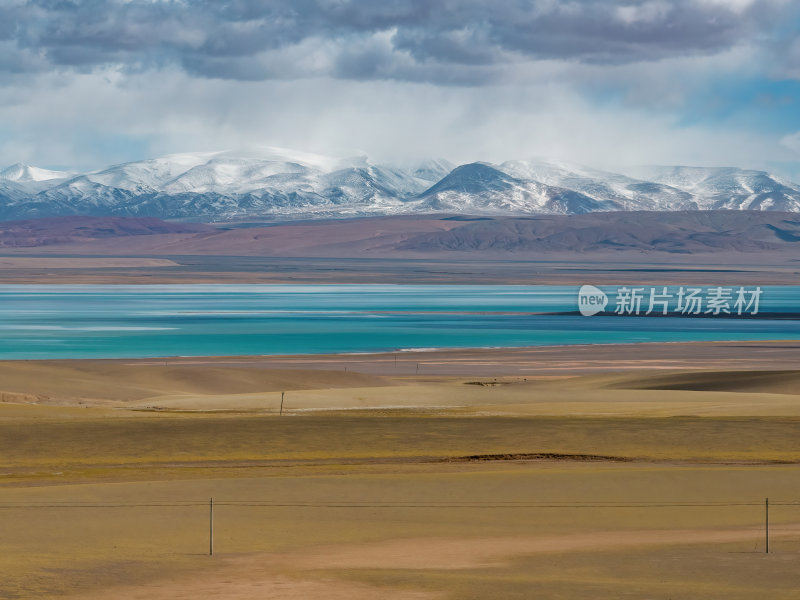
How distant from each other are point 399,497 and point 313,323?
76315 millimetres

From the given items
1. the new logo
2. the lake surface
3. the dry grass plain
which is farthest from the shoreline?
the new logo

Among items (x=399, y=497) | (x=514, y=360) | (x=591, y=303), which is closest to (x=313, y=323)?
(x=514, y=360)

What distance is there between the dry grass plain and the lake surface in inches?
1338

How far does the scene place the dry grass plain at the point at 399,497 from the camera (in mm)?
16703

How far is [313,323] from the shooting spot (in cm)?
10044

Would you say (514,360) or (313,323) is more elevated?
(514,360)

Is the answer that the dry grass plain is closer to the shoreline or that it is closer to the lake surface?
the shoreline

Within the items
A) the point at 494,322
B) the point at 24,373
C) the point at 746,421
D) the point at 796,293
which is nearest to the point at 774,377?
the point at 746,421

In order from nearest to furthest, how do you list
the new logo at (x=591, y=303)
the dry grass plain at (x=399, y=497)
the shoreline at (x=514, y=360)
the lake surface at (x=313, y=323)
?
the dry grass plain at (x=399, y=497) → the shoreline at (x=514, y=360) → the lake surface at (x=313, y=323) → the new logo at (x=591, y=303)

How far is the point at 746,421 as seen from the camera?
119ft

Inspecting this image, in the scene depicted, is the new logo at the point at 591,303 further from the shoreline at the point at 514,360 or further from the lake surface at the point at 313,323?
the shoreline at the point at 514,360

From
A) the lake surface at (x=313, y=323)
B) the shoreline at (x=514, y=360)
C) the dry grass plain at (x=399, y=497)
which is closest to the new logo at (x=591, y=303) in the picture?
the lake surface at (x=313, y=323)

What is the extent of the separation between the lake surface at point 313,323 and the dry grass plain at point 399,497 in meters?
34.0

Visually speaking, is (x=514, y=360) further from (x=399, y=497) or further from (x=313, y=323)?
(x=399, y=497)
